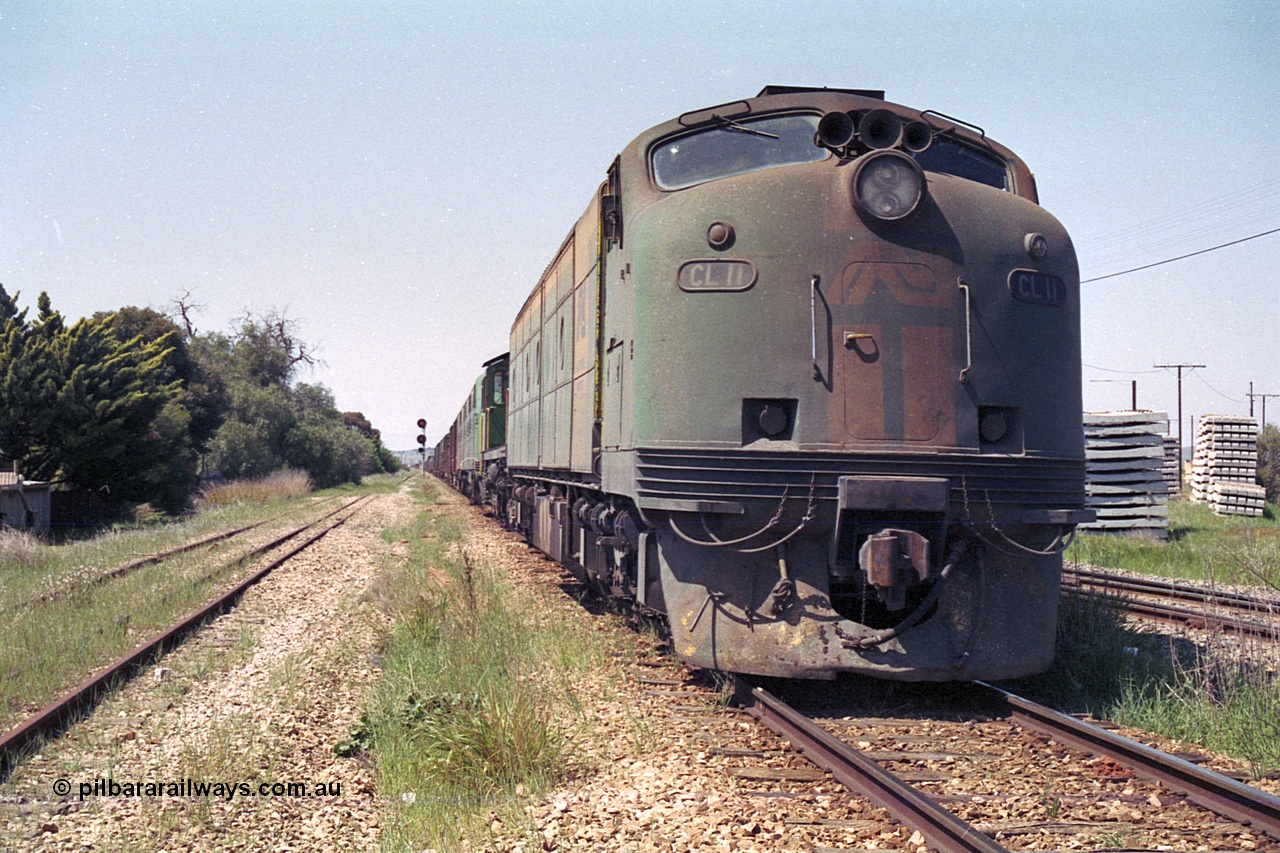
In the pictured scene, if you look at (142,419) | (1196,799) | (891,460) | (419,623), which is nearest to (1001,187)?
(891,460)

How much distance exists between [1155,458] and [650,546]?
12.2 metres

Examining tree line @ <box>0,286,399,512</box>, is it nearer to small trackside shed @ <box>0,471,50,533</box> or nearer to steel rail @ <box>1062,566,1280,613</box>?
small trackside shed @ <box>0,471,50,533</box>

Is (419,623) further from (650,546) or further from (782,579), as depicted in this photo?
(782,579)

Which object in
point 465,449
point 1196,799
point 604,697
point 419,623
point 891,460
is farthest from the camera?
point 465,449

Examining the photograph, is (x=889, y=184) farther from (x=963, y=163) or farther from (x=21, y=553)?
(x=21, y=553)

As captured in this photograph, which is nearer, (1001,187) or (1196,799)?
(1196,799)

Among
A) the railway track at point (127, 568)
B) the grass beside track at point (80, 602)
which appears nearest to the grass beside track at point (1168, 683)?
the grass beside track at point (80, 602)

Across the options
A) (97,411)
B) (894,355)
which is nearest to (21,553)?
(97,411)

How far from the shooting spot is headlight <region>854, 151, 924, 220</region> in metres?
5.53

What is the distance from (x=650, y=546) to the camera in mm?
6207

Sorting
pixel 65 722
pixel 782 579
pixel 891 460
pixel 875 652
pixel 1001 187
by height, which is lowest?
pixel 65 722

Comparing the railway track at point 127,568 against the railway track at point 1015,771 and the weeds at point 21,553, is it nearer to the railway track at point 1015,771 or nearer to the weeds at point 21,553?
the weeds at point 21,553

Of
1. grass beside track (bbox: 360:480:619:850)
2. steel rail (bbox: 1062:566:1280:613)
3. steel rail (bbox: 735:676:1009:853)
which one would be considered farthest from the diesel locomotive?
steel rail (bbox: 1062:566:1280:613)

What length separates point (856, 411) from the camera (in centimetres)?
539
